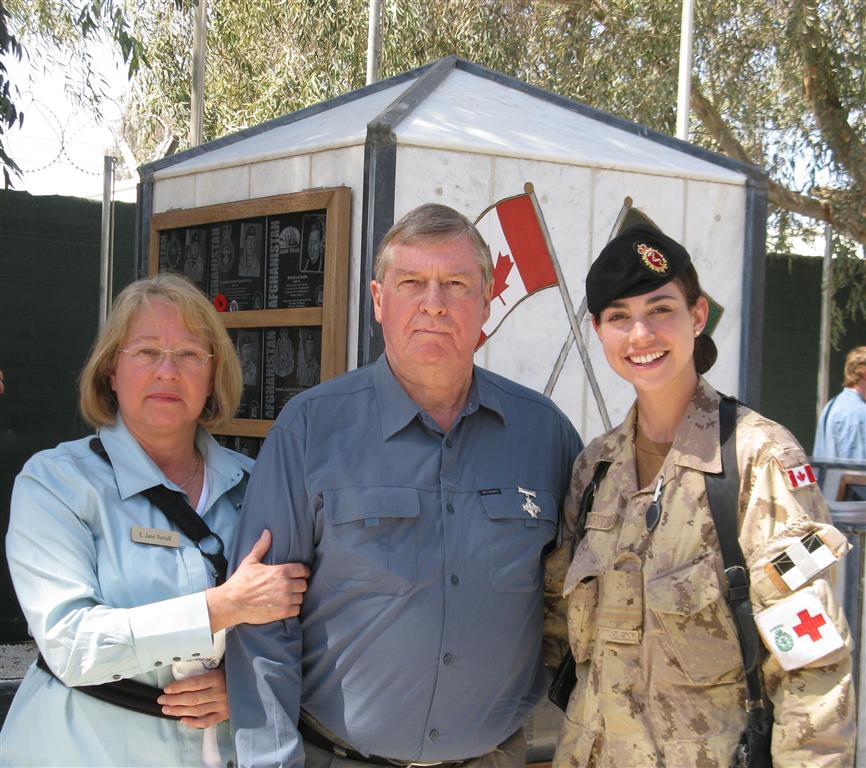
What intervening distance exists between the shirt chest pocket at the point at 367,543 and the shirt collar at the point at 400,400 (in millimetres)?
165

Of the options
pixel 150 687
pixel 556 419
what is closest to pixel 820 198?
pixel 556 419

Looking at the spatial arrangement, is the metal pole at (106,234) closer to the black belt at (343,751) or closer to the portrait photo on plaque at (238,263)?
the portrait photo on plaque at (238,263)

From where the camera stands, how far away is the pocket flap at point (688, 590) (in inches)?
79.2

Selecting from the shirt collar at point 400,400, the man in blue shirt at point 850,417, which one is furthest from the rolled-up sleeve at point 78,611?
the man in blue shirt at point 850,417

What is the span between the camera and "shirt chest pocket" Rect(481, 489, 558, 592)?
2232 mm

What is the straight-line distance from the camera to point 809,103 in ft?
37.2

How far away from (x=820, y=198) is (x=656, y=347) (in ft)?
33.5

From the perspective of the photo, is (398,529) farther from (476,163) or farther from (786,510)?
(476,163)

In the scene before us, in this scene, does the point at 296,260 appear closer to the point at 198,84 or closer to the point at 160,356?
the point at 160,356

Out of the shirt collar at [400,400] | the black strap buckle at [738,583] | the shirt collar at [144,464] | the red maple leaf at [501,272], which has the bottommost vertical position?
the black strap buckle at [738,583]

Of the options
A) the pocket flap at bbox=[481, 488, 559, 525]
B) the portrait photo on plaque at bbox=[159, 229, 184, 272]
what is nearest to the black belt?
the pocket flap at bbox=[481, 488, 559, 525]

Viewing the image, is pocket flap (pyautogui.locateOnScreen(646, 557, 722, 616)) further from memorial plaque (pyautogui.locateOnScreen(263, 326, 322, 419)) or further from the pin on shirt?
memorial plaque (pyautogui.locateOnScreen(263, 326, 322, 419))

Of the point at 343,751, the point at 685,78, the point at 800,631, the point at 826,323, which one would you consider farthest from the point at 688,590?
the point at 826,323

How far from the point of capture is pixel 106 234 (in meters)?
6.16
